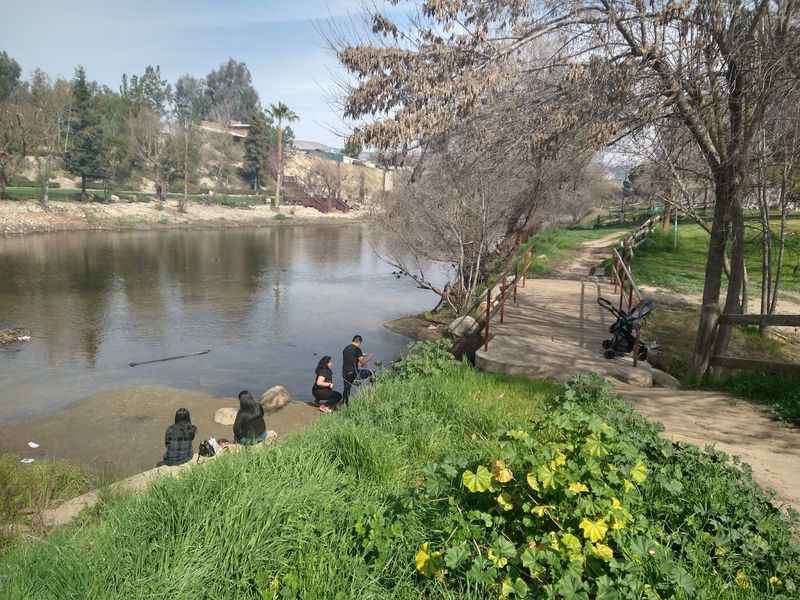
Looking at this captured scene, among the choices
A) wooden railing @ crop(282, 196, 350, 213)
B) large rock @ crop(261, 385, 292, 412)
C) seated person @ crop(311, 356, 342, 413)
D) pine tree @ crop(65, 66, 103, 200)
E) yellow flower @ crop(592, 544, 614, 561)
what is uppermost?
pine tree @ crop(65, 66, 103, 200)

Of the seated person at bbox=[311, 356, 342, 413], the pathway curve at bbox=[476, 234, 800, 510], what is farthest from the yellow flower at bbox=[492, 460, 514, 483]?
the seated person at bbox=[311, 356, 342, 413]

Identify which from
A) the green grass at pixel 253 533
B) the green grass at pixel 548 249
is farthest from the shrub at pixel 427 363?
the green grass at pixel 548 249

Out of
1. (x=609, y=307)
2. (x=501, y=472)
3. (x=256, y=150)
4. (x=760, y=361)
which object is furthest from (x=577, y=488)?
(x=256, y=150)

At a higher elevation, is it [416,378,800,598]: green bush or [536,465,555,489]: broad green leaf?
[536,465,555,489]: broad green leaf

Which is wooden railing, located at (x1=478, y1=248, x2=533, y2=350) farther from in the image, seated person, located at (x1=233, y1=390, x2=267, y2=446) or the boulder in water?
the boulder in water

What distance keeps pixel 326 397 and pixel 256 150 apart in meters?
75.3

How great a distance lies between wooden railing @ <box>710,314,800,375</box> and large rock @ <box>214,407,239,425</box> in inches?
315

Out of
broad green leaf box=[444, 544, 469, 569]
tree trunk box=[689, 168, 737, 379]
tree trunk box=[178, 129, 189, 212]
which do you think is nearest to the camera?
broad green leaf box=[444, 544, 469, 569]

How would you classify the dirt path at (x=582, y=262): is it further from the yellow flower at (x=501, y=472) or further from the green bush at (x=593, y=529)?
the yellow flower at (x=501, y=472)

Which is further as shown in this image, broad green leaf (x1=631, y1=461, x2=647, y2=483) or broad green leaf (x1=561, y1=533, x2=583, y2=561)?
broad green leaf (x1=631, y1=461, x2=647, y2=483)

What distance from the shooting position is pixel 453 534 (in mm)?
3098

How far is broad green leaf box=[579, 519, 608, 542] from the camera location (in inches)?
111

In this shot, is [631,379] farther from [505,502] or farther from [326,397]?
[505,502]

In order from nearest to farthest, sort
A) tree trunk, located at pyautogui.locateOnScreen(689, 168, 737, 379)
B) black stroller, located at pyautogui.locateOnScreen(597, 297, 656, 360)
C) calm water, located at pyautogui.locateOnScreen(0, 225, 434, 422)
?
tree trunk, located at pyautogui.locateOnScreen(689, 168, 737, 379)
black stroller, located at pyautogui.locateOnScreen(597, 297, 656, 360)
calm water, located at pyautogui.locateOnScreen(0, 225, 434, 422)
